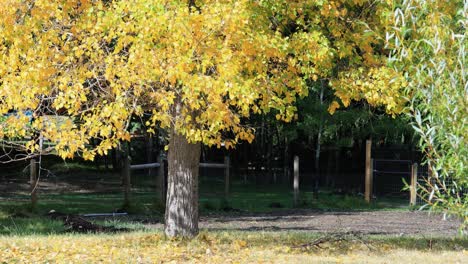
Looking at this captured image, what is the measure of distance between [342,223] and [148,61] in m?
8.20

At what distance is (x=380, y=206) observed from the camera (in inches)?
816

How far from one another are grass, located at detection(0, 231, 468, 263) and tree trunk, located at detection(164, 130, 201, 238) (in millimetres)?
304

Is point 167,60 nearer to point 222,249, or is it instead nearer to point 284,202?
point 222,249

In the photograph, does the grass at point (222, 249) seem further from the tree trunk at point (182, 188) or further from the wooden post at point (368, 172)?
the wooden post at point (368, 172)

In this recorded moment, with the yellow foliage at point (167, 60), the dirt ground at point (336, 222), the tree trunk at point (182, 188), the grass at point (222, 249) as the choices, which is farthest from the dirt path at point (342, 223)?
the yellow foliage at point (167, 60)

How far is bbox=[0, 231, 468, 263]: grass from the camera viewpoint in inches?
388

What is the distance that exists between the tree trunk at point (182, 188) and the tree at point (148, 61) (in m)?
1.25

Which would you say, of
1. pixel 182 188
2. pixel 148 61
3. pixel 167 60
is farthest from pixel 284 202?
pixel 148 61

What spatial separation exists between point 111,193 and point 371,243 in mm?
12913

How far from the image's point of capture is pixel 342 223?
623 inches

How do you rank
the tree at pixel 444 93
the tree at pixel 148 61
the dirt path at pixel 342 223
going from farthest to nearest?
the dirt path at pixel 342 223
the tree at pixel 148 61
the tree at pixel 444 93

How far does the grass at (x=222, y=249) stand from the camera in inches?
388

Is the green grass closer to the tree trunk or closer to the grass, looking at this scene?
the tree trunk

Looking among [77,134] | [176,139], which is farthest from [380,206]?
[77,134]
